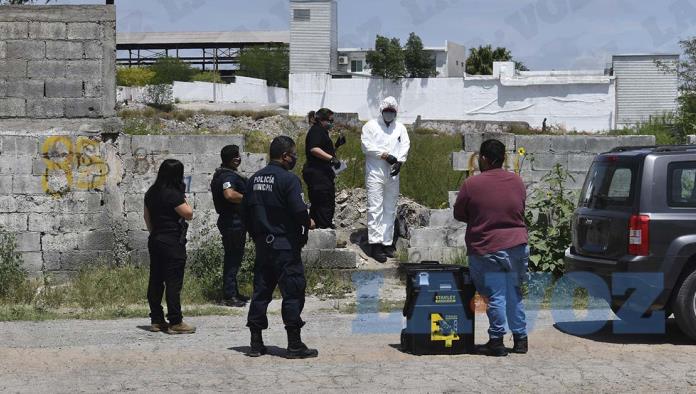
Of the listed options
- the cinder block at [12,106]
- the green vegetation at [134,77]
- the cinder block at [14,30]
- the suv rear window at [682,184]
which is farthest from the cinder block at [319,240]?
the green vegetation at [134,77]

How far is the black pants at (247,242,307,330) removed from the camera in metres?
8.39

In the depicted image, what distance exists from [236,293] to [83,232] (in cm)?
266

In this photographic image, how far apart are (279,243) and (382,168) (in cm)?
462

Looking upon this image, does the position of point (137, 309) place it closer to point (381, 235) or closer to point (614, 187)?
point (381, 235)

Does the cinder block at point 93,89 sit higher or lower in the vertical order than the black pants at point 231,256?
higher

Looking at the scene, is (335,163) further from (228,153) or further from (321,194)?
(228,153)

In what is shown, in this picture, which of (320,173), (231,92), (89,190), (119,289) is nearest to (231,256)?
(119,289)

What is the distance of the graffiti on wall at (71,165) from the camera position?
41.9ft

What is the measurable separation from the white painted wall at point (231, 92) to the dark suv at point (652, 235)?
2482 inches

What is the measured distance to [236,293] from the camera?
11453 mm

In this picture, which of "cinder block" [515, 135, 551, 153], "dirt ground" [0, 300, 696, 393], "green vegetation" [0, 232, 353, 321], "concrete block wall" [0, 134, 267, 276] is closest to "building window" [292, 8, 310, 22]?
"cinder block" [515, 135, 551, 153]

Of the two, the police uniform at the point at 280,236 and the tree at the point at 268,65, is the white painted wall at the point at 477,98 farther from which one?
the police uniform at the point at 280,236

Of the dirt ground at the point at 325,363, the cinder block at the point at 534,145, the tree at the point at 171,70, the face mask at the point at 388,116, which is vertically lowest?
the dirt ground at the point at 325,363

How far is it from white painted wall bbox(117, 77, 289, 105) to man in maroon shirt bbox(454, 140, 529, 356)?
2496 inches
